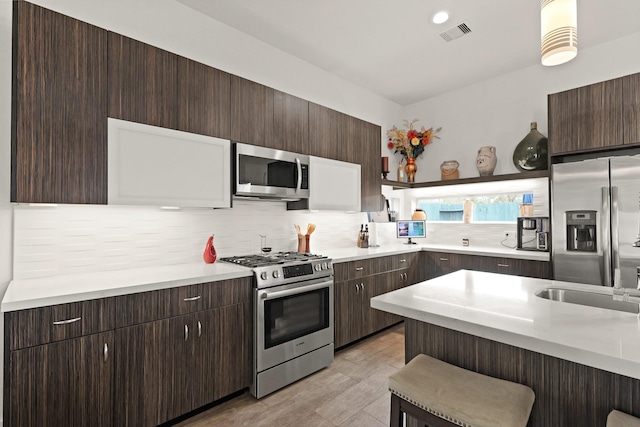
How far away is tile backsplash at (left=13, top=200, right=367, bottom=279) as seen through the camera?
1967mm

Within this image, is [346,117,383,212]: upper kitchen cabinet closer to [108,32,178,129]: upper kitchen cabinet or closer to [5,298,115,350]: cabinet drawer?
[108,32,178,129]: upper kitchen cabinet

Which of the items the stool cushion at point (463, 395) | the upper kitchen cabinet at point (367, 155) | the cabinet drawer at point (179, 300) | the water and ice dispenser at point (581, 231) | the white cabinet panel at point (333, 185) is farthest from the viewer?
the upper kitchen cabinet at point (367, 155)

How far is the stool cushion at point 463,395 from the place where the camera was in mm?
1089

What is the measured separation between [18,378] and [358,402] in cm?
193

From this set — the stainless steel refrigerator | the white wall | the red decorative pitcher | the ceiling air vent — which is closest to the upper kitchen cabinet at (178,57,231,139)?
the red decorative pitcher

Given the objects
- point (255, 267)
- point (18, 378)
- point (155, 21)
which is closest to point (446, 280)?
point (255, 267)

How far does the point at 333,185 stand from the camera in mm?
3279

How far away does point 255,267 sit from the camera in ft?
7.56

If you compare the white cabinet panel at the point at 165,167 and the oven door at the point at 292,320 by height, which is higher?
the white cabinet panel at the point at 165,167

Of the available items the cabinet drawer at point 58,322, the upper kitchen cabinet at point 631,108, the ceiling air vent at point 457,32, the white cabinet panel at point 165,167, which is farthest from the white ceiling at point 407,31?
the cabinet drawer at point 58,322

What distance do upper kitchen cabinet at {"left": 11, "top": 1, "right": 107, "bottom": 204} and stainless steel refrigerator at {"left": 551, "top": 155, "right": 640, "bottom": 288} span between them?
375 cm

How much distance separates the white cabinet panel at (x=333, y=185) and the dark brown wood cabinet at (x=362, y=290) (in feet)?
2.05

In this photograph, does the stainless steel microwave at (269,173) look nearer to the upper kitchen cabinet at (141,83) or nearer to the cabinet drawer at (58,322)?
the upper kitchen cabinet at (141,83)

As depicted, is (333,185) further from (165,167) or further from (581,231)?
(581,231)
